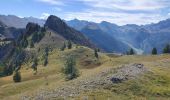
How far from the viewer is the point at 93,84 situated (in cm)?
6506

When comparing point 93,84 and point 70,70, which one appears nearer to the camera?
point 93,84

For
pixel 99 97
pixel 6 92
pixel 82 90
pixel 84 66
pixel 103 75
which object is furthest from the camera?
pixel 84 66

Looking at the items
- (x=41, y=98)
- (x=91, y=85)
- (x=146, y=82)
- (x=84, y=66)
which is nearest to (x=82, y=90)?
(x=91, y=85)

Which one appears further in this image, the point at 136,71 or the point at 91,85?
the point at 136,71

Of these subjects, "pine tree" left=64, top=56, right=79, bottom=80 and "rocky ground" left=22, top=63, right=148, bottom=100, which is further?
"pine tree" left=64, top=56, right=79, bottom=80

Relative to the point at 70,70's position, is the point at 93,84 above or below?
above

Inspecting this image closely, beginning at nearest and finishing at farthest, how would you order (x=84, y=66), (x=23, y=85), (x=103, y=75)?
(x=103, y=75), (x=23, y=85), (x=84, y=66)

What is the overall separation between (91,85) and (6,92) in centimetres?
4619

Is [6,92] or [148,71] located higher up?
[148,71]

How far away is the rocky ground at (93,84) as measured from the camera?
61284mm

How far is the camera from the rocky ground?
61284mm

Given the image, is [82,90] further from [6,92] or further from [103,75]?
[6,92]

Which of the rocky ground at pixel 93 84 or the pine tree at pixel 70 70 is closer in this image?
the rocky ground at pixel 93 84

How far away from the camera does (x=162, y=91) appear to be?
63312 millimetres
